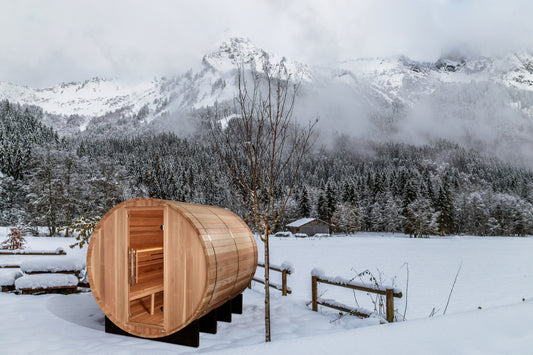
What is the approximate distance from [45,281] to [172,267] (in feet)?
16.7

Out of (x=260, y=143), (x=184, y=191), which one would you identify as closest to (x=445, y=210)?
(x=184, y=191)

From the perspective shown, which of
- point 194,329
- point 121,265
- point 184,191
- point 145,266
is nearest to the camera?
point 194,329

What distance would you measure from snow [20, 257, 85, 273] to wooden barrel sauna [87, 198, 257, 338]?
367cm

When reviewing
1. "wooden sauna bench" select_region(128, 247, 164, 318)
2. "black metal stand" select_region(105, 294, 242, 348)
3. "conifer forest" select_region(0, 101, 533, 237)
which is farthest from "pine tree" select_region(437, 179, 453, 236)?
"wooden sauna bench" select_region(128, 247, 164, 318)

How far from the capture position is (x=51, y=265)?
8125mm

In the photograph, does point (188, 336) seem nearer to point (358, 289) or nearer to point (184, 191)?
point (358, 289)

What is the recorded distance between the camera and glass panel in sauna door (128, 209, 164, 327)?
215 inches

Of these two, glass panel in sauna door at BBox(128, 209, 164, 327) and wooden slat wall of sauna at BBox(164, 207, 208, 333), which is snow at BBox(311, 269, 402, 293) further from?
glass panel in sauna door at BBox(128, 209, 164, 327)

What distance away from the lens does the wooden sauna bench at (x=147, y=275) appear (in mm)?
5480

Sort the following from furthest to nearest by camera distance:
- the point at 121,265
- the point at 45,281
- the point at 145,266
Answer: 1. the point at 45,281
2. the point at 145,266
3. the point at 121,265

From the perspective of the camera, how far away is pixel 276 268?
855 cm

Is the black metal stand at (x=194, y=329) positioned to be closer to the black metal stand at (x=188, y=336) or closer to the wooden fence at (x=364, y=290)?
the black metal stand at (x=188, y=336)

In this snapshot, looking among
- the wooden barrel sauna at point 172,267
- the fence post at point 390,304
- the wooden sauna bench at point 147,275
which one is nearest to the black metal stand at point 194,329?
the wooden barrel sauna at point 172,267

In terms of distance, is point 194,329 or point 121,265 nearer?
point 194,329
